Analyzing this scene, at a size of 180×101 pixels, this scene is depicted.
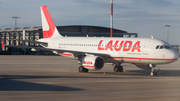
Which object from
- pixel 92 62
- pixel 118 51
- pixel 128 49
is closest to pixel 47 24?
pixel 92 62

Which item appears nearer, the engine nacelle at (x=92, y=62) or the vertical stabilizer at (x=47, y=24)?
the engine nacelle at (x=92, y=62)

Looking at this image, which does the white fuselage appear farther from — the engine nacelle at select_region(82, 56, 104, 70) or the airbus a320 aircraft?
the engine nacelle at select_region(82, 56, 104, 70)

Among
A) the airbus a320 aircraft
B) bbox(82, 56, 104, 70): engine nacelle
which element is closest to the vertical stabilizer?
the airbus a320 aircraft

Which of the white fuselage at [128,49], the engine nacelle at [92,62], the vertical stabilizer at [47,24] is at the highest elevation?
the vertical stabilizer at [47,24]

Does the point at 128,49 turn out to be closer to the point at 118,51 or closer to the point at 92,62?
the point at 118,51

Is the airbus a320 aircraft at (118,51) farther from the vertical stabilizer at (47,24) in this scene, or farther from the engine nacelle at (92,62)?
the vertical stabilizer at (47,24)

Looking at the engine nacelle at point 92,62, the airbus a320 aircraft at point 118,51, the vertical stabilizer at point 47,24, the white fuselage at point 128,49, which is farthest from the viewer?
the vertical stabilizer at point 47,24

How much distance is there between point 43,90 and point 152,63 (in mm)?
13069

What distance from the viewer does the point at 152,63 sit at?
25047mm

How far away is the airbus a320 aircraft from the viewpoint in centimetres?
2467

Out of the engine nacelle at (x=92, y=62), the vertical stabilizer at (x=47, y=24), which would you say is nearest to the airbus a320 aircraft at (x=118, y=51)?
the engine nacelle at (x=92, y=62)

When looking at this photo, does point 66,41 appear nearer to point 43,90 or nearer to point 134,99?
point 43,90

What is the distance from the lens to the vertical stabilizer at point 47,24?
3478 centimetres

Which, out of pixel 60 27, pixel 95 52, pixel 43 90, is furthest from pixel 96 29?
pixel 43 90
